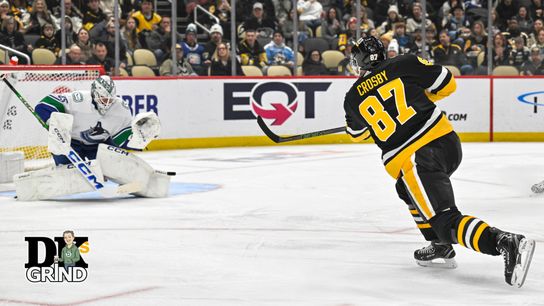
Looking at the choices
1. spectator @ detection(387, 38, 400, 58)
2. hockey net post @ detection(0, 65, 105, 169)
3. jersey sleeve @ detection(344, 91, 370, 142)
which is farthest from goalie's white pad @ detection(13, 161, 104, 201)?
spectator @ detection(387, 38, 400, 58)

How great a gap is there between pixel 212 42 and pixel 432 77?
832 cm

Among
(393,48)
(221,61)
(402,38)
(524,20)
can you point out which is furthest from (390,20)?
(221,61)

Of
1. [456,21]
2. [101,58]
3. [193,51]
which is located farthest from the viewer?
[456,21]

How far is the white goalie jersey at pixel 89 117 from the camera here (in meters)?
7.78

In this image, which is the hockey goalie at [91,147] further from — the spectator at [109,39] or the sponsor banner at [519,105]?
the sponsor banner at [519,105]

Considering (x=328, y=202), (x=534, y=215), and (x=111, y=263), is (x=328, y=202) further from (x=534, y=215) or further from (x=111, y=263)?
(x=111, y=263)

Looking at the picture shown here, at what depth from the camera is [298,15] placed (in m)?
13.2

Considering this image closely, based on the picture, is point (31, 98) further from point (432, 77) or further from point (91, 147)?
point (432, 77)

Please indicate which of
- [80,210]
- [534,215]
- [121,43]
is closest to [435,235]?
[534,215]

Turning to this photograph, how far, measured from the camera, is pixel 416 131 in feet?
15.3

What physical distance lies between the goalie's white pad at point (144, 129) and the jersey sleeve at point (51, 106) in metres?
0.54

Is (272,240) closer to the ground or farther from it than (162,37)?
closer to the ground

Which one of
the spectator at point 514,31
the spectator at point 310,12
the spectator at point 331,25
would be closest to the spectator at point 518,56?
the spectator at point 514,31

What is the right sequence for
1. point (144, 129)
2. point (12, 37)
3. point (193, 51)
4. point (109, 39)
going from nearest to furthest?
point (144, 129) → point (12, 37) → point (109, 39) → point (193, 51)
